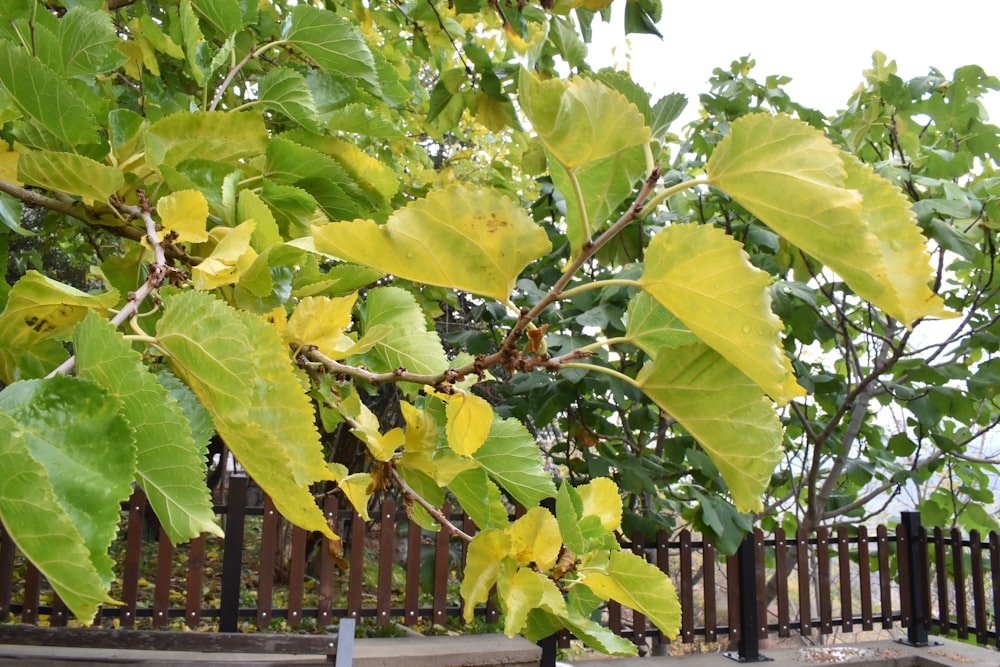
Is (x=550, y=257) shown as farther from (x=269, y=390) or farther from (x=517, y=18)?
(x=269, y=390)

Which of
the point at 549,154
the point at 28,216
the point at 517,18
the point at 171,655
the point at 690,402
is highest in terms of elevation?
the point at 28,216

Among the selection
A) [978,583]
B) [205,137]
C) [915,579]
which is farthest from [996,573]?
[205,137]

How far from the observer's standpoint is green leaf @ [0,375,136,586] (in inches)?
13.4

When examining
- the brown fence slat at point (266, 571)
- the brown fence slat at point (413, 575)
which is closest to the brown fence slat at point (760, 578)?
the brown fence slat at point (413, 575)

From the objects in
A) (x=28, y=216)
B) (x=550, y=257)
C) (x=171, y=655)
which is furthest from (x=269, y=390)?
(x=28, y=216)

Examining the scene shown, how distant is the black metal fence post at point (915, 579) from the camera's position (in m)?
4.68

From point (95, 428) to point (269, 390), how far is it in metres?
0.14

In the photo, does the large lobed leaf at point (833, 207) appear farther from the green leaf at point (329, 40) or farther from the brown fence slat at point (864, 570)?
the brown fence slat at point (864, 570)

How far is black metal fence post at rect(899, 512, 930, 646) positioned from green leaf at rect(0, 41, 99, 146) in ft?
18.2

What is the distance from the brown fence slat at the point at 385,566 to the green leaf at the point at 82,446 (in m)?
3.77

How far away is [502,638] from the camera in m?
3.86

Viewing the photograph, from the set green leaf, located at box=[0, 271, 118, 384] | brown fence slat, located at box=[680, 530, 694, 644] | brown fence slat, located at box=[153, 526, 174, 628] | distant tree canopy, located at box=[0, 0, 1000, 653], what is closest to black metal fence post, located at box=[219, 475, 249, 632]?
brown fence slat, located at box=[153, 526, 174, 628]

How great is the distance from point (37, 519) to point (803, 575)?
16.1 feet

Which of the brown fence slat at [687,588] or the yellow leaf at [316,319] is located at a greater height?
the yellow leaf at [316,319]
